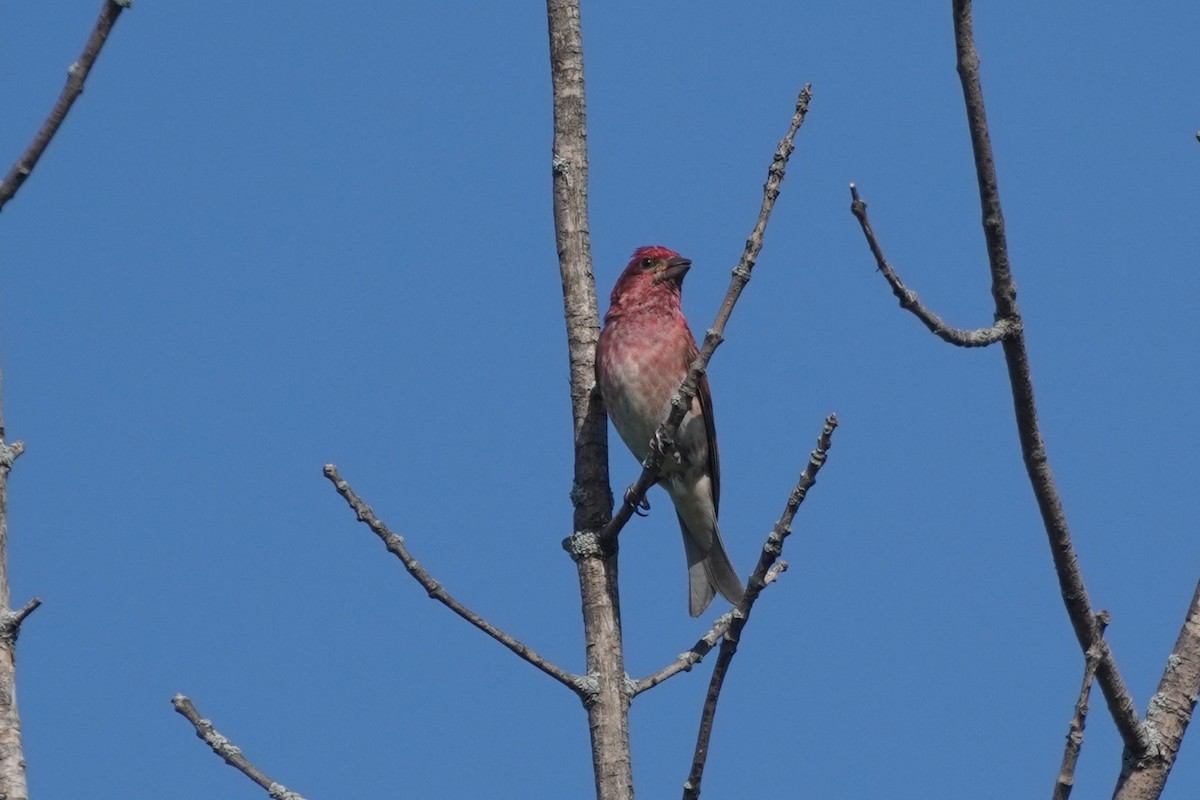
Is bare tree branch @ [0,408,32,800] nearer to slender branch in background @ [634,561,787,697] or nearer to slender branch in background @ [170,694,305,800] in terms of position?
slender branch in background @ [170,694,305,800]

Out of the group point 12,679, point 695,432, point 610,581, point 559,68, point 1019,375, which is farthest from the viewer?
point 695,432

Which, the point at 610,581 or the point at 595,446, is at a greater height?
the point at 595,446

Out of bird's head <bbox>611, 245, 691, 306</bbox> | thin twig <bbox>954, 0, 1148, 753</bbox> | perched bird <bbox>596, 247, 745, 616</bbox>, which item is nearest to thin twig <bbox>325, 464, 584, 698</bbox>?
thin twig <bbox>954, 0, 1148, 753</bbox>

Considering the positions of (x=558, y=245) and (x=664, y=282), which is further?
(x=664, y=282)

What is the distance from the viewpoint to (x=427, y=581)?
482 cm

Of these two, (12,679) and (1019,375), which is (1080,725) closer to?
(1019,375)

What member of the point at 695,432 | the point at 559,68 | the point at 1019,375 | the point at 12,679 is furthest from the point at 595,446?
the point at 695,432

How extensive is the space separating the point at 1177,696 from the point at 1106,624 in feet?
1.41

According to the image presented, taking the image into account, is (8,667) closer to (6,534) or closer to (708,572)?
(6,534)

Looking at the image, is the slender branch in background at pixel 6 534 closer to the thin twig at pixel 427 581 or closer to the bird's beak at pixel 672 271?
the thin twig at pixel 427 581

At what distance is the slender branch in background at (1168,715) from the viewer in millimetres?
4180

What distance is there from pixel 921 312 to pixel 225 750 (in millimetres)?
2143

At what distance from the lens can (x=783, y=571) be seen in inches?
183

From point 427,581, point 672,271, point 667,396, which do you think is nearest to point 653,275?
point 672,271
